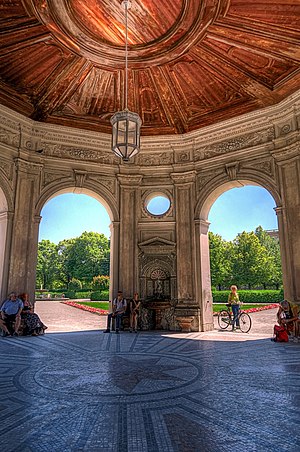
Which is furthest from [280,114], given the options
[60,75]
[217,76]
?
[60,75]

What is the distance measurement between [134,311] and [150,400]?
7.57 meters

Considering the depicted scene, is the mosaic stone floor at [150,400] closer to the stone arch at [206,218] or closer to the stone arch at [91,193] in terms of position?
the stone arch at [206,218]

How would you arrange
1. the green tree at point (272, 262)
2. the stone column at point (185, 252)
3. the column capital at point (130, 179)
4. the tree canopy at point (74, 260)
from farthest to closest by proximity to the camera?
the tree canopy at point (74, 260), the green tree at point (272, 262), the column capital at point (130, 179), the stone column at point (185, 252)

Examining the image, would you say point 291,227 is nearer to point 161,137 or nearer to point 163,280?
point 163,280

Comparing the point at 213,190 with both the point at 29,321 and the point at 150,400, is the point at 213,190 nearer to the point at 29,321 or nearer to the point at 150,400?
the point at 29,321

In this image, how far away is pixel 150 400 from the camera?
157 inches

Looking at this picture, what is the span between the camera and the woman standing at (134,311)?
1145 cm

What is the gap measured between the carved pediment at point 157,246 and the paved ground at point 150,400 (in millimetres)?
5505

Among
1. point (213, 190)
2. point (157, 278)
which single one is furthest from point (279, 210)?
point (157, 278)

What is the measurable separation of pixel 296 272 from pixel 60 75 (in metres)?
10.2

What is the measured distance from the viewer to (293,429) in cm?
311

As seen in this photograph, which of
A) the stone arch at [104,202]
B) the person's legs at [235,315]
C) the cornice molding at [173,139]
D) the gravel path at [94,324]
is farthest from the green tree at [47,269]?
the person's legs at [235,315]

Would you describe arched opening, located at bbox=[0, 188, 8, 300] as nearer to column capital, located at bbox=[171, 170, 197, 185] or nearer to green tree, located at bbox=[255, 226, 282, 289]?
column capital, located at bbox=[171, 170, 197, 185]

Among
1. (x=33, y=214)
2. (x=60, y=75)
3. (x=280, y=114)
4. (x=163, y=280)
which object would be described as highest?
(x=60, y=75)
